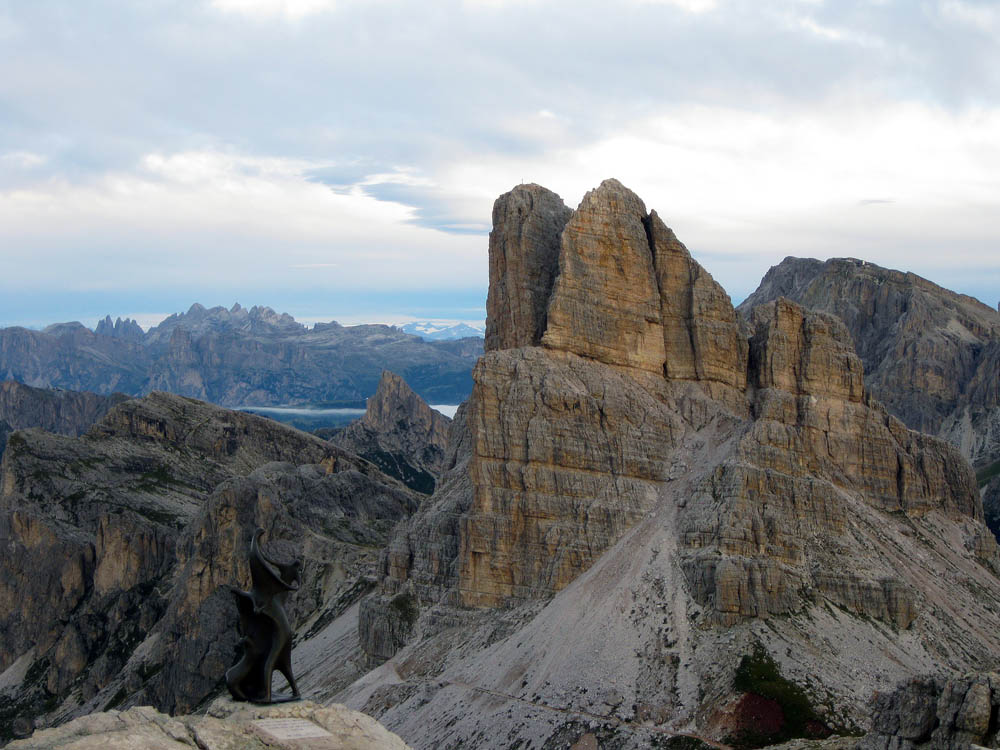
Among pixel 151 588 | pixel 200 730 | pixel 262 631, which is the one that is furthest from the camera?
pixel 151 588

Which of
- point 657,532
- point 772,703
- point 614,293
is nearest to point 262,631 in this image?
point 772,703

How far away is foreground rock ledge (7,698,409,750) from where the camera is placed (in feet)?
159

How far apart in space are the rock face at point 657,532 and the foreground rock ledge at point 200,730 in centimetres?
4186

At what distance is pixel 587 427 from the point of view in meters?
121

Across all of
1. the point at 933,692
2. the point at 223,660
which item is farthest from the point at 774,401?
the point at 223,660

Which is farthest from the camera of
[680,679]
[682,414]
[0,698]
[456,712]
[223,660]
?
[0,698]

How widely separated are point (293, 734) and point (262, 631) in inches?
295

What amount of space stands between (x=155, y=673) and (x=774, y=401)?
85.5m

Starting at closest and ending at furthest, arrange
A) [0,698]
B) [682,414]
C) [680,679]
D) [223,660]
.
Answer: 1. [680,679]
2. [682,414]
3. [223,660]
4. [0,698]

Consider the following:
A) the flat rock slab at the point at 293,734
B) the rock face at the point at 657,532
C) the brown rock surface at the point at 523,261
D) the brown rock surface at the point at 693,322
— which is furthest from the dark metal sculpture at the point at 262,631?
the brown rock surface at the point at 693,322

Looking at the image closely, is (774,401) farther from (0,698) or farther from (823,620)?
(0,698)

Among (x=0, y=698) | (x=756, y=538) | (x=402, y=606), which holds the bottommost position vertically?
(x=0, y=698)

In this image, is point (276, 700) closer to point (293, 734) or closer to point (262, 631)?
point (262, 631)

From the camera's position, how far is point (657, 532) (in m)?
114
